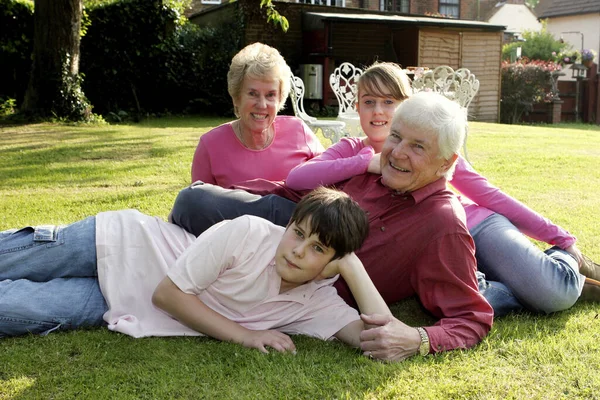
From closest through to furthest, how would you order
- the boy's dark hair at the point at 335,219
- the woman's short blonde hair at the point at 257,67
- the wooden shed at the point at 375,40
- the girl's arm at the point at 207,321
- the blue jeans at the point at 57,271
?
the boy's dark hair at the point at 335,219, the girl's arm at the point at 207,321, the blue jeans at the point at 57,271, the woman's short blonde hair at the point at 257,67, the wooden shed at the point at 375,40

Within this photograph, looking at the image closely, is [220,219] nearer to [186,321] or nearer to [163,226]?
[163,226]

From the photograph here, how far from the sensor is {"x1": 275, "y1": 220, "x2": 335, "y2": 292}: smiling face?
2684 millimetres

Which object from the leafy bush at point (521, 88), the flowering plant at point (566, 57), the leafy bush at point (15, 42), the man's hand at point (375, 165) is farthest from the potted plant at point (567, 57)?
the man's hand at point (375, 165)

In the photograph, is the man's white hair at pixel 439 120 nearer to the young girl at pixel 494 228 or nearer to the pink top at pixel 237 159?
the young girl at pixel 494 228

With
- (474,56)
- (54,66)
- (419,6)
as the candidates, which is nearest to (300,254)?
(54,66)

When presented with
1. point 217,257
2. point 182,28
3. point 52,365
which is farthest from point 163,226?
point 182,28

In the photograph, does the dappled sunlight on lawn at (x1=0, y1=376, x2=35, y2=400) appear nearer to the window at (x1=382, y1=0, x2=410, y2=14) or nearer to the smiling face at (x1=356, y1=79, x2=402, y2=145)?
the smiling face at (x1=356, y1=79, x2=402, y2=145)

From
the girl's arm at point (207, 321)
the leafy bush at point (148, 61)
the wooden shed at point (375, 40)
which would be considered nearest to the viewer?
the girl's arm at point (207, 321)

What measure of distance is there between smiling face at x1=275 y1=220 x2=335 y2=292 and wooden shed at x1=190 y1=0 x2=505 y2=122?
50.3ft

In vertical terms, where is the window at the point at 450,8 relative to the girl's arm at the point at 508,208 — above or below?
above

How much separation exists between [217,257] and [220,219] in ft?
2.09

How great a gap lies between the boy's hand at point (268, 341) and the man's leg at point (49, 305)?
82 cm

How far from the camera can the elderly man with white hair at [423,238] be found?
2.83 metres

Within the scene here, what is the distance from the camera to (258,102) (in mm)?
4066
